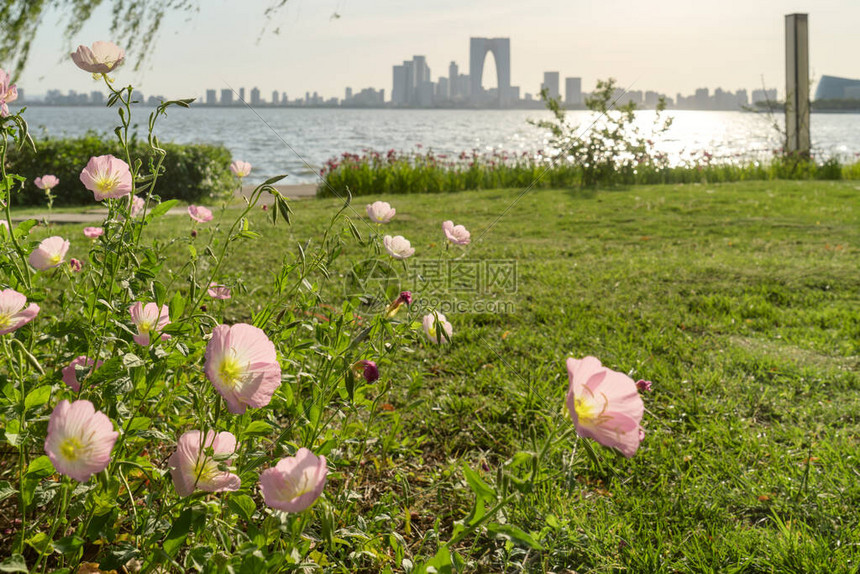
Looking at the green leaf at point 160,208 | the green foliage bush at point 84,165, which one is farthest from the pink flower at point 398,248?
the green foliage bush at point 84,165

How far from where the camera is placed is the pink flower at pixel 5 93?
4.30 ft

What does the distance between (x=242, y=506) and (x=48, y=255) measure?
2.88ft

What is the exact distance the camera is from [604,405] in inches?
34.9

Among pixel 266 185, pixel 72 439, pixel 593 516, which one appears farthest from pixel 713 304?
pixel 72 439

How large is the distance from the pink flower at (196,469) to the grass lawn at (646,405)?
0.24 metres

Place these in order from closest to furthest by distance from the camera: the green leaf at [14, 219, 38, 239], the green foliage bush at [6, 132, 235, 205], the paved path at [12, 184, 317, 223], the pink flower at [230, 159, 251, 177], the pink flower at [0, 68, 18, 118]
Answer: the pink flower at [0, 68, 18, 118] → the green leaf at [14, 219, 38, 239] → the pink flower at [230, 159, 251, 177] → the paved path at [12, 184, 317, 223] → the green foliage bush at [6, 132, 235, 205]

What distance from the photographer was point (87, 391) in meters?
1.41

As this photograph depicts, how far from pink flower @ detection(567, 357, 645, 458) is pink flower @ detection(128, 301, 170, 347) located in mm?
822

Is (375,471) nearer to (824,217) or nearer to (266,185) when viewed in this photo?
(266,185)

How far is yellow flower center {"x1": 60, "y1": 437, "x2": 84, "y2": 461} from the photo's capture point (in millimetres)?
877

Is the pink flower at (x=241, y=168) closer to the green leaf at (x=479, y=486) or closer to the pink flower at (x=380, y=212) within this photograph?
the pink flower at (x=380, y=212)

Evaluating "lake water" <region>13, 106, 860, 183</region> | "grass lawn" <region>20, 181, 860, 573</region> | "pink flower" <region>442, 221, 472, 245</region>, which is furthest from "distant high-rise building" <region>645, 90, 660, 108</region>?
"pink flower" <region>442, 221, 472, 245</region>

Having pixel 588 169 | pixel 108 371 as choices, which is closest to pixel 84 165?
pixel 588 169

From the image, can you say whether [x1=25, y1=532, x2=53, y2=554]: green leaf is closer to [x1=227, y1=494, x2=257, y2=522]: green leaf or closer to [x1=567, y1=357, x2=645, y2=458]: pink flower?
[x1=227, y1=494, x2=257, y2=522]: green leaf
